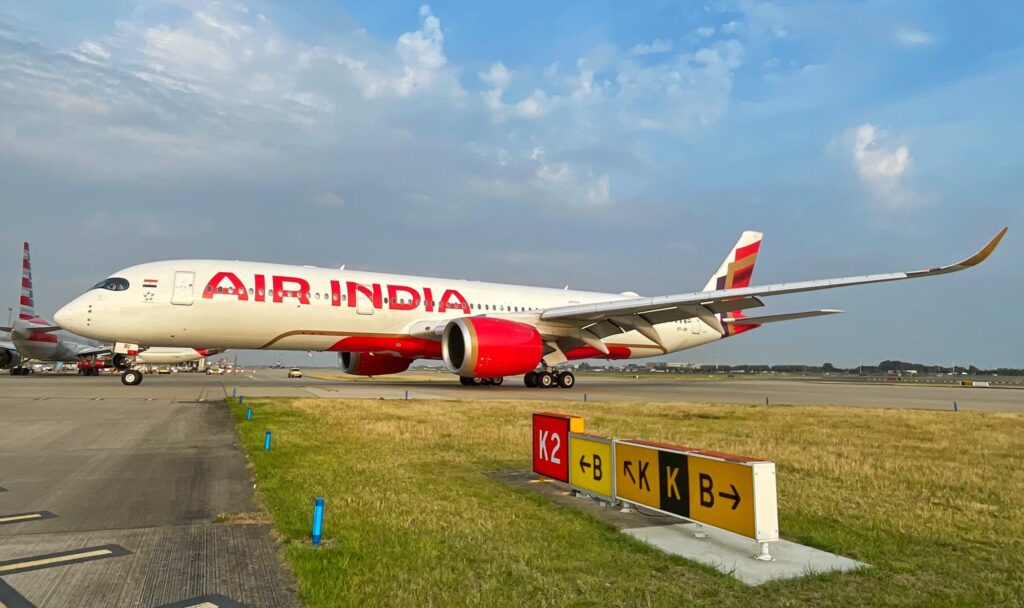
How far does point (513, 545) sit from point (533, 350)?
57.0ft

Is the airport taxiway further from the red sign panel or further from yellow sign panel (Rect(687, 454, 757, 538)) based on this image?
yellow sign panel (Rect(687, 454, 757, 538))

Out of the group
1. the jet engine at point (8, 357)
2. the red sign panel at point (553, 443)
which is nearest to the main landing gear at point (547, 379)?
the red sign panel at point (553, 443)

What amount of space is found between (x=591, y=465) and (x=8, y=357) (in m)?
52.6

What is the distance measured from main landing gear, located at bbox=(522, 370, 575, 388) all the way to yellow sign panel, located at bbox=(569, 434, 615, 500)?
19.9 metres

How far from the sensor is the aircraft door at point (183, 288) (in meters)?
19.8

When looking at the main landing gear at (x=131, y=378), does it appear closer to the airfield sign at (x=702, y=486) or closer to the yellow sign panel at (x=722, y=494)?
the airfield sign at (x=702, y=486)

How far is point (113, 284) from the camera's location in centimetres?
1966

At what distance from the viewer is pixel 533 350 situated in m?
22.0

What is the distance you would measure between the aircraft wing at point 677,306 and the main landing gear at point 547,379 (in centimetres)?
266

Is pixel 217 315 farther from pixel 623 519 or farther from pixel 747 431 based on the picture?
pixel 623 519

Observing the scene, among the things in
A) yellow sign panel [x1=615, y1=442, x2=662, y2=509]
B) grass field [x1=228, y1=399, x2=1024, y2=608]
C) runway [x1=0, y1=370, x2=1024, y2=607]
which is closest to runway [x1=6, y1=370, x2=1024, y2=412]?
runway [x1=0, y1=370, x2=1024, y2=607]

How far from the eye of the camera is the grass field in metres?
3.77

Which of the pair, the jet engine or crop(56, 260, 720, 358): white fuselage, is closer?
crop(56, 260, 720, 358): white fuselage

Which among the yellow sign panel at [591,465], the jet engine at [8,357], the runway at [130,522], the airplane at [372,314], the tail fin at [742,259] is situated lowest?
the runway at [130,522]
